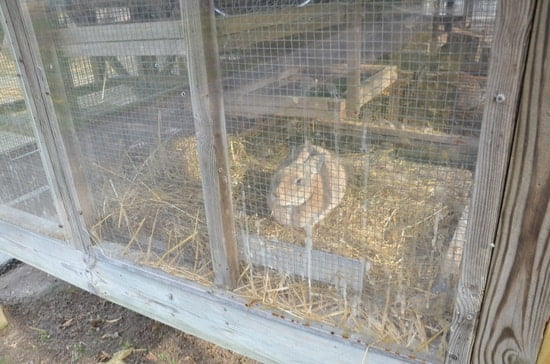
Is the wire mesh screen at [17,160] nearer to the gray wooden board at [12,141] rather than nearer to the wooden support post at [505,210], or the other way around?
the gray wooden board at [12,141]

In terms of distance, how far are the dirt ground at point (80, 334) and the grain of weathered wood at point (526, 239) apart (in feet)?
4.24

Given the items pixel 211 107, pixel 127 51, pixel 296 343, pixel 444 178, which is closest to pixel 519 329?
pixel 444 178

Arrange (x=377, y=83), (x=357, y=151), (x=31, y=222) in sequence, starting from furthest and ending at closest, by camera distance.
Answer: (x=31, y=222) → (x=357, y=151) → (x=377, y=83)

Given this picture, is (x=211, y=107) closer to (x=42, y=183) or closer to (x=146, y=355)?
(x=42, y=183)

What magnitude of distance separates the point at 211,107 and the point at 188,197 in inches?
15.2

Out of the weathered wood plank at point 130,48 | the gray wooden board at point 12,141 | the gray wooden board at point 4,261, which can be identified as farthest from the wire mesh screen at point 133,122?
the gray wooden board at point 4,261

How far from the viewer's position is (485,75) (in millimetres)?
850

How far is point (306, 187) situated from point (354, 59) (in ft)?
2.19

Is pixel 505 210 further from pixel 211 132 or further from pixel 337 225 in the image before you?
pixel 211 132

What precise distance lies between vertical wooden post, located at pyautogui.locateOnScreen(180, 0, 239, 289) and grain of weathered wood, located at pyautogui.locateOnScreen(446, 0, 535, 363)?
687 mm

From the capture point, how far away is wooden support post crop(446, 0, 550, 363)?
0.80m

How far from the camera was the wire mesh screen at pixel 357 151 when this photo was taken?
0.91 m

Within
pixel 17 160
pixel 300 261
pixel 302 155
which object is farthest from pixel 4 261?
pixel 302 155

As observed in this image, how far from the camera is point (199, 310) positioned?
1.58 m
